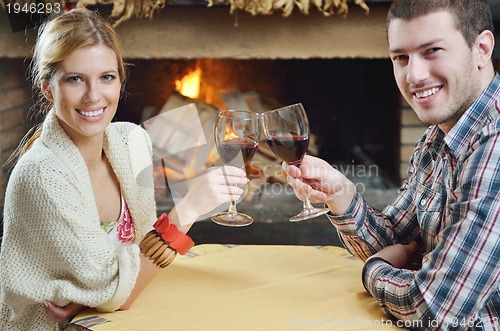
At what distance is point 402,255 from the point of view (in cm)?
159

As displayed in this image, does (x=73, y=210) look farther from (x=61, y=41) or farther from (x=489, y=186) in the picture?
(x=489, y=186)

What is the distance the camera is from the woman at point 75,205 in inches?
60.1

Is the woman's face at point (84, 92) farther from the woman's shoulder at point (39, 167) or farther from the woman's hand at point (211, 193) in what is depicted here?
the woman's hand at point (211, 193)

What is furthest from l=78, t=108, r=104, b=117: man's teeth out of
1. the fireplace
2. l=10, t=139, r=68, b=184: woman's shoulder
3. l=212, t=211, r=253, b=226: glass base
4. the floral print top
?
the fireplace

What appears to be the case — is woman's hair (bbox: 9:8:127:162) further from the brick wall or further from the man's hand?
the brick wall

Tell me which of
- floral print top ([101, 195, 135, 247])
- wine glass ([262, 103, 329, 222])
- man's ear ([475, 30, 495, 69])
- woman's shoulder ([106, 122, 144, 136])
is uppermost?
man's ear ([475, 30, 495, 69])

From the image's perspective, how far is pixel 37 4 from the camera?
3010 mm

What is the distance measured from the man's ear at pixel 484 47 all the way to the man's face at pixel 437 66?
0.06ft

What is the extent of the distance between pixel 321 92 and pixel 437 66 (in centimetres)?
214

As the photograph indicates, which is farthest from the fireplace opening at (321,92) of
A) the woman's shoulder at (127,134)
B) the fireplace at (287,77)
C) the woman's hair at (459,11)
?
the woman's hair at (459,11)

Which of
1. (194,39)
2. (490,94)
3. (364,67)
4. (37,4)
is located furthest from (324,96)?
(490,94)

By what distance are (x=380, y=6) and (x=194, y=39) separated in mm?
777

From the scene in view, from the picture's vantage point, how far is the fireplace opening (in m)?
3.47

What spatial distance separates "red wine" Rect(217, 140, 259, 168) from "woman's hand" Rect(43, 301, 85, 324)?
0.43 metres
